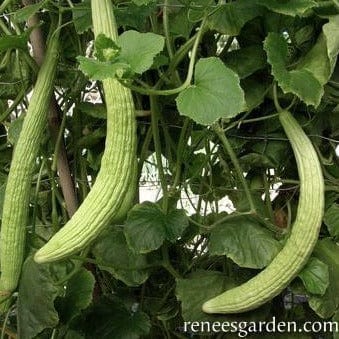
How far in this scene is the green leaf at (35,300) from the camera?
794 mm

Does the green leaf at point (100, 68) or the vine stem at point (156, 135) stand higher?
the green leaf at point (100, 68)

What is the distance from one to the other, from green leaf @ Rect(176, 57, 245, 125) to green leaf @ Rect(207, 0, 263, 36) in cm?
13

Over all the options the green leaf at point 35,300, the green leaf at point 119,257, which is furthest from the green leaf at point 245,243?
the green leaf at point 35,300

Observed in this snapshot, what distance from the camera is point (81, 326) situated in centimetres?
96

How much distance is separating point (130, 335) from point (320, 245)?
1.06ft

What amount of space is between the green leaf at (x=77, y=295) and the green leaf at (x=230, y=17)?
1.37ft

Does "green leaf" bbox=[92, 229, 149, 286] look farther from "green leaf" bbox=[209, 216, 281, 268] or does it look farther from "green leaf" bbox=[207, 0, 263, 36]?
"green leaf" bbox=[207, 0, 263, 36]

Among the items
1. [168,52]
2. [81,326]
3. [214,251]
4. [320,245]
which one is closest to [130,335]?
[81,326]

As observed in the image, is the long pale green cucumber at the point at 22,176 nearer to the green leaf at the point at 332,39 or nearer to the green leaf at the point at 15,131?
the green leaf at the point at 15,131

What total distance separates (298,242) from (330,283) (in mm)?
128

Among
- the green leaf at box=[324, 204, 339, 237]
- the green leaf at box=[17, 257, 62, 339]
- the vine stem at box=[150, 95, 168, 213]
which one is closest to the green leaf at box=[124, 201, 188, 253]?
the vine stem at box=[150, 95, 168, 213]

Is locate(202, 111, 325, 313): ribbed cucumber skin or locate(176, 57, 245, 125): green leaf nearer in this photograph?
locate(176, 57, 245, 125): green leaf

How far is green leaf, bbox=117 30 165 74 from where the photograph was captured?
61 cm

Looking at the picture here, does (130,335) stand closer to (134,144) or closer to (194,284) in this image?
(194,284)
